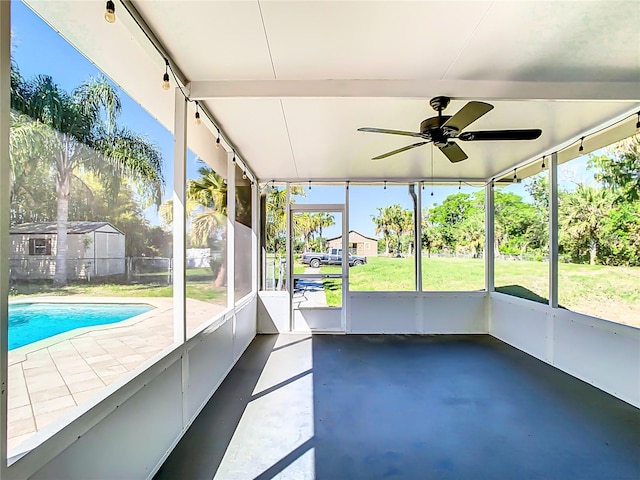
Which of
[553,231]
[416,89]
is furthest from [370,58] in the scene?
[553,231]

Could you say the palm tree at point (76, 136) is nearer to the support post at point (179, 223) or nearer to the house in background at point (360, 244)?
the support post at point (179, 223)

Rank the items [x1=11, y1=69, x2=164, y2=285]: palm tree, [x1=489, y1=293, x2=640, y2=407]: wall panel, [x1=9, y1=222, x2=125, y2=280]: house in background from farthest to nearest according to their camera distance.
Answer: [x1=489, y1=293, x2=640, y2=407]: wall panel < [x1=11, y1=69, x2=164, y2=285]: palm tree < [x1=9, y1=222, x2=125, y2=280]: house in background

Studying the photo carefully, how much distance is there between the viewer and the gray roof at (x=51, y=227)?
1.32m

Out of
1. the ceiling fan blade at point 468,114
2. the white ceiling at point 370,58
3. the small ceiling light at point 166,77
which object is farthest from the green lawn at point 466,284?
the ceiling fan blade at point 468,114

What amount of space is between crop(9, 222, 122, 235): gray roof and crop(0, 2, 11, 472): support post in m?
0.18

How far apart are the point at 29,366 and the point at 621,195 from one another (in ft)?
15.1

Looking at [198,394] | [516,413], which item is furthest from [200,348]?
[516,413]

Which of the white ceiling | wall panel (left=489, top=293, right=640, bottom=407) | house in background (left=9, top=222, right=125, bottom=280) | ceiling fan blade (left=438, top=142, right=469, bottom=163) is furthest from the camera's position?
wall panel (left=489, top=293, right=640, bottom=407)

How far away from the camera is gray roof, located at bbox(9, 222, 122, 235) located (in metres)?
1.32

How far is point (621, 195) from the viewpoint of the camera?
321 centimetres

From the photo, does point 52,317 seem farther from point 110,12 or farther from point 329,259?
point 329,259

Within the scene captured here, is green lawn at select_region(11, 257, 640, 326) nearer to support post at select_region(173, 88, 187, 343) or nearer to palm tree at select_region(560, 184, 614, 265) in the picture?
support post at select_region(173, 88, 187, 343)

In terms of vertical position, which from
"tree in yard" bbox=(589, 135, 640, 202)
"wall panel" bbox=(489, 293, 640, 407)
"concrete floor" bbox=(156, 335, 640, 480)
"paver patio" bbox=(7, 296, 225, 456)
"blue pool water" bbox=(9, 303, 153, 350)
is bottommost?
"concrete floor" bbox=(156, 335, 640, 480)

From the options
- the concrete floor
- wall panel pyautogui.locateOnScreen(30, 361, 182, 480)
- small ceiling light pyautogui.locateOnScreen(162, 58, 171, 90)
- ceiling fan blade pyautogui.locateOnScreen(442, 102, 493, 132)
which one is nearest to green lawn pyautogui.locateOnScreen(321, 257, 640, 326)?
the concrete floor
